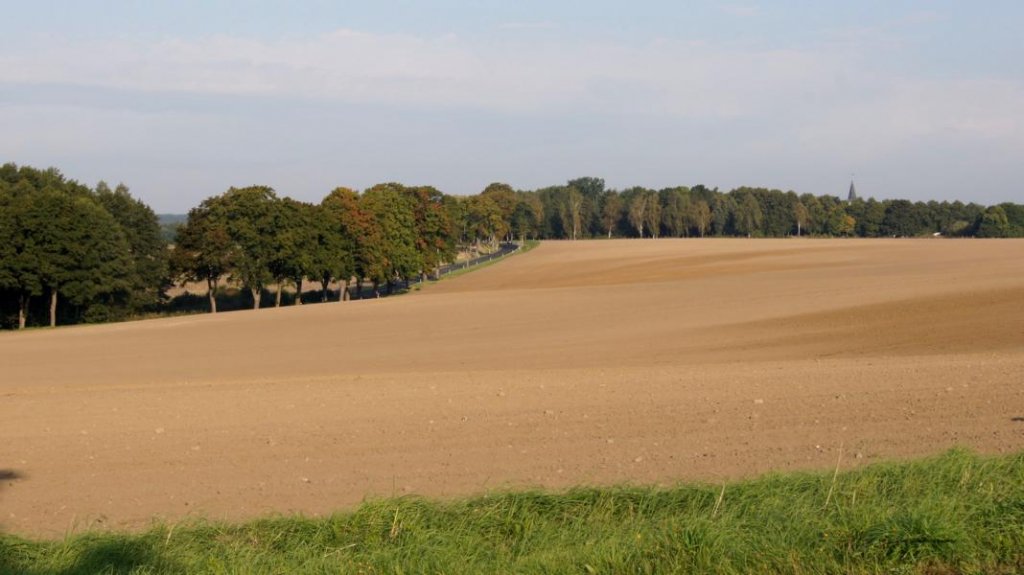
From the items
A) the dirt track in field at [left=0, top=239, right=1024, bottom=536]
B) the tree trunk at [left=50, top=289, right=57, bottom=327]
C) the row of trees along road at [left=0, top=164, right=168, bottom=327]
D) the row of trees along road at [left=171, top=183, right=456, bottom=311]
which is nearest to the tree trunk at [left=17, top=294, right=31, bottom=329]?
the row of trees along road at [left=0, top=164, right=168, bottom=327]

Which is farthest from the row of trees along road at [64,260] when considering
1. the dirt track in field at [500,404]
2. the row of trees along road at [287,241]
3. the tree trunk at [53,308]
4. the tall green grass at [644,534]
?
the tall green grass at [644,534]

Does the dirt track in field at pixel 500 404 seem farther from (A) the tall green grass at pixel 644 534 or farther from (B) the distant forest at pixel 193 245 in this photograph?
(B) the distant forest at pixel 193 245

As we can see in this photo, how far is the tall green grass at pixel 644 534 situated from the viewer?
6.43 metres

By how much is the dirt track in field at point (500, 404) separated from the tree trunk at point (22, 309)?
24414mm

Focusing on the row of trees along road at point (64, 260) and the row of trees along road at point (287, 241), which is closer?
the row of trees along road at point (64, 260)

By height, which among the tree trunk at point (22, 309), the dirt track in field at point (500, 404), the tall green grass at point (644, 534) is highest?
the tall green grass at point (644, 534)

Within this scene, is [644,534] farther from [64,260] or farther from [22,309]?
[22,309]

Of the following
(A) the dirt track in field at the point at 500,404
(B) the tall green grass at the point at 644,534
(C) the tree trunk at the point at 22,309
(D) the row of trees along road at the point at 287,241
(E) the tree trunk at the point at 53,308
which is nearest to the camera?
(B) the tall green grass at the point at 644,534

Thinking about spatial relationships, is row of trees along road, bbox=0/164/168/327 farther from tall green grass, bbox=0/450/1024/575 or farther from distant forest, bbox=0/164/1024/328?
tall green grass, bbox=0/450/1024/575

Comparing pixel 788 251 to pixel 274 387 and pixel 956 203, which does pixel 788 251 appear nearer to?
pixel 274 387

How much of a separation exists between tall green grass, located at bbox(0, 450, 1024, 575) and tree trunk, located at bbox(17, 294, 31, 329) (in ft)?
187

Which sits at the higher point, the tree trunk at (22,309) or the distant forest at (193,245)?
the distant forest at (193,245)

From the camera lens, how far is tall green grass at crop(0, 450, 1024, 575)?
21.1 feet

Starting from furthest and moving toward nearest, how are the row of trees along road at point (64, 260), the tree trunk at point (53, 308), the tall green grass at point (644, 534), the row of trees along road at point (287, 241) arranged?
the row of trees along road at point (287, 241), the tree trunk at point (53, 308), the row of trees along road at point (64, 260), the tall green grass at point (644, 534)
